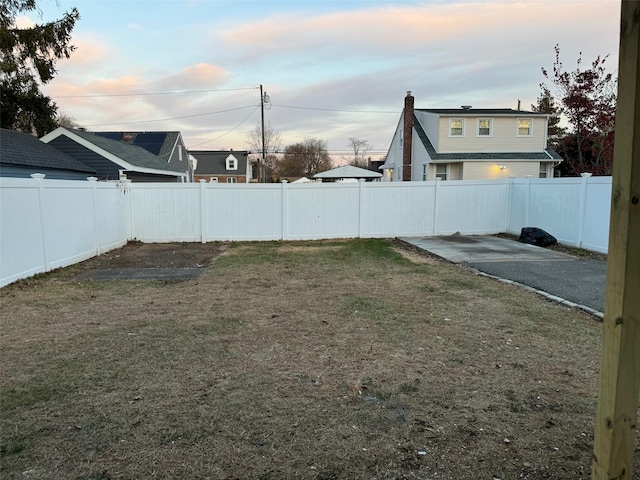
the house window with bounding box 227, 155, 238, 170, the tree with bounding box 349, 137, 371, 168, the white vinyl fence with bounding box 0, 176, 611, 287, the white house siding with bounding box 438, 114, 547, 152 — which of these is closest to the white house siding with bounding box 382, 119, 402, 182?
the white house siding with bounding box 438, 114, 547, 152

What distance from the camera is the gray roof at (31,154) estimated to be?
12.1 meters

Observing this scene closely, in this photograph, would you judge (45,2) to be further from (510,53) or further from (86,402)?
(86,402)

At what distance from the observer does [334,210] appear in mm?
12344

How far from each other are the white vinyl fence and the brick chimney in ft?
35.0

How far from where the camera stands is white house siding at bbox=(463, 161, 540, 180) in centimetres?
Answer: 2023

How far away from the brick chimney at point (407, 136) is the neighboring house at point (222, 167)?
27161 mm

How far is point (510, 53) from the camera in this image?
1092 cm

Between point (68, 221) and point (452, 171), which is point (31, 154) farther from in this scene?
point (452, 171)

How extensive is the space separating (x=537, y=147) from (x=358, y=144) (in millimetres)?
35733

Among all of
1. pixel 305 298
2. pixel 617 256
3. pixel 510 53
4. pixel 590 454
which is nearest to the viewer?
pixel 617 256

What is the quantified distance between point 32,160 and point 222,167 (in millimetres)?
35198

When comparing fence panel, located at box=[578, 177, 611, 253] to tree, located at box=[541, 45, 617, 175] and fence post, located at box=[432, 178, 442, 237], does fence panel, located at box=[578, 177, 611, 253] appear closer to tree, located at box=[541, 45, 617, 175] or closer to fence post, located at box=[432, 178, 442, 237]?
fence post, located at box=[432, 178, 442, 237]

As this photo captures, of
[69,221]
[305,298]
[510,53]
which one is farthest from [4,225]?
[510,53]

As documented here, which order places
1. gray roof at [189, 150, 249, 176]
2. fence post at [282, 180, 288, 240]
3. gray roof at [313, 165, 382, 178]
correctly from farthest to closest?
gray roof at [189, 150, 249, 176]
gray roof at [313, 165, 382, 178]
fence post at [282, 180, 288, 240]
